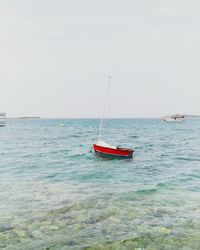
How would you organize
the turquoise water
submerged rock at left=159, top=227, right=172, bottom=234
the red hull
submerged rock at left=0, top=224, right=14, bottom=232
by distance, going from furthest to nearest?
the red hull, submerged rock at left=0, top=224, right=14, bottom=232, submerged rock at left=159, top=227, right=172, bottom=234, the turquoise water

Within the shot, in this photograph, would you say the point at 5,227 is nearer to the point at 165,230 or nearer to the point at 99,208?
the point at 99,208

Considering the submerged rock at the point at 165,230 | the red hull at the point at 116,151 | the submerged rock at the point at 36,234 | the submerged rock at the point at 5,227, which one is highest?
the red hull at the point at 116,151

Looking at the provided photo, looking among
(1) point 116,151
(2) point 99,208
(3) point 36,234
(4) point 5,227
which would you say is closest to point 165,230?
(2) point 99,208

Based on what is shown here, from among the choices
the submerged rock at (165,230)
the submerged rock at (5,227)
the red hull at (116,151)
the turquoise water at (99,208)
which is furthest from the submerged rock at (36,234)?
the red hull at (116,151)

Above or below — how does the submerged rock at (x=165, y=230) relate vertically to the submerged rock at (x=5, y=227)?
above

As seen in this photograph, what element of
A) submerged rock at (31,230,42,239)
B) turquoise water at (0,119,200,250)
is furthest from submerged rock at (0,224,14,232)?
submerged rock at (31,230,42,239)

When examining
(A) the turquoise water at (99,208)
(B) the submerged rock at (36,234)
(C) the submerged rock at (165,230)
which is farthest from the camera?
(C) the submerged rock at (165,230)

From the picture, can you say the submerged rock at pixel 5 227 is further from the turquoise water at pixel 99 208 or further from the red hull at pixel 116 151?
the red hull at pixel 116 151

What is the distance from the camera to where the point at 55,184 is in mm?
26859

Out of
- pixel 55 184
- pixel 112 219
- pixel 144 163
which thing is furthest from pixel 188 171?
pixel 112 219

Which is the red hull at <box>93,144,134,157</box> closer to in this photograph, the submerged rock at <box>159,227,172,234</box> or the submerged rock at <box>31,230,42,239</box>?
the submerged rock at <box>159,227,172,234</box>

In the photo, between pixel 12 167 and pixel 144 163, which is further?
pixel 144 163

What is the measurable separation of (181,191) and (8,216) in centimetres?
1333

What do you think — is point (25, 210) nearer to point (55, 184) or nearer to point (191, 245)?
point (55, 184)
